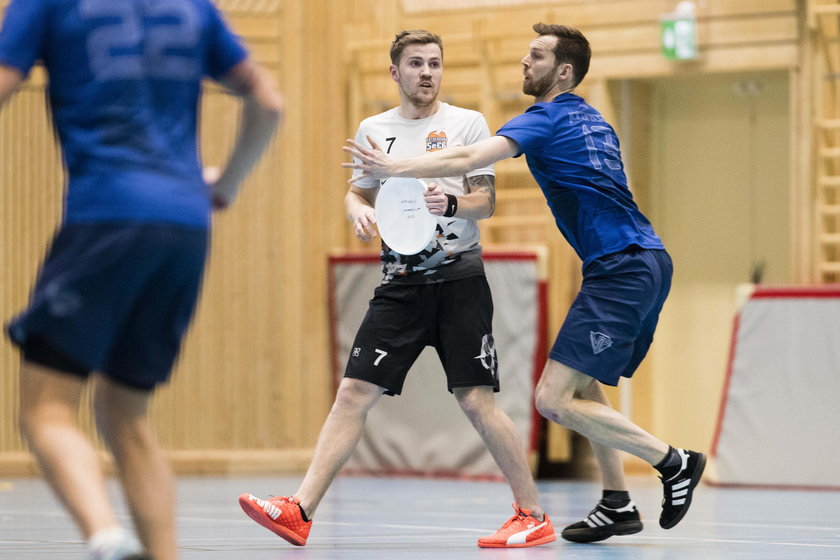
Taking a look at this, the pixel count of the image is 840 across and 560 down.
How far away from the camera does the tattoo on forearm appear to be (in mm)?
4891

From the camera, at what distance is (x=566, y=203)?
4770mm

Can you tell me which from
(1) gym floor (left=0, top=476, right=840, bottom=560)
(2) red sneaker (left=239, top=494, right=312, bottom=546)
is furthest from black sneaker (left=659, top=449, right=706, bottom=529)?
(2) red sneaker (left=239, top=494, right=312, bottom=546)

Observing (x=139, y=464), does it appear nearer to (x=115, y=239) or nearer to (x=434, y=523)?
(x=115, y=239)

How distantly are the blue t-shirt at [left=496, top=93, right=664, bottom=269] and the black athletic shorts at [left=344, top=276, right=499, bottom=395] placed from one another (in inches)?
18.4

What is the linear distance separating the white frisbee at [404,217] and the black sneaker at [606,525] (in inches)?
46.9

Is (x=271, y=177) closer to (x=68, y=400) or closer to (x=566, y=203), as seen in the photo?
(x=566, y=203)

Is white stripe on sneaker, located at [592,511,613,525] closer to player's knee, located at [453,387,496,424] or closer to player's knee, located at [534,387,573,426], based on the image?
player's knee, located at [534,387,573,426]

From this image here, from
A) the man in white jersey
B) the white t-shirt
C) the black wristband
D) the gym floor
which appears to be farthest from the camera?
the white t-shirt

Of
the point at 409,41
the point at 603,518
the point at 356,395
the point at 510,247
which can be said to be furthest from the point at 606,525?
the point at 510,247

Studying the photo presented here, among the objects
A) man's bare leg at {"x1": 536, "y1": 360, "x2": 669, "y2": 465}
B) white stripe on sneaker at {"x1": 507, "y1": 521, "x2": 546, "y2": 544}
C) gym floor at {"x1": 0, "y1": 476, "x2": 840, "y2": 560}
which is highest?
man's bare leg at {"x1": 536, "y1": 360, "x2": 669, "y2": 465}

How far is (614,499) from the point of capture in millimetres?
4836

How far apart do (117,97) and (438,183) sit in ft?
8.33

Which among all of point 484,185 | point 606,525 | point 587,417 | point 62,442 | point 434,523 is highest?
point 484,185

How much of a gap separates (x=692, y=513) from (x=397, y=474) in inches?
122
